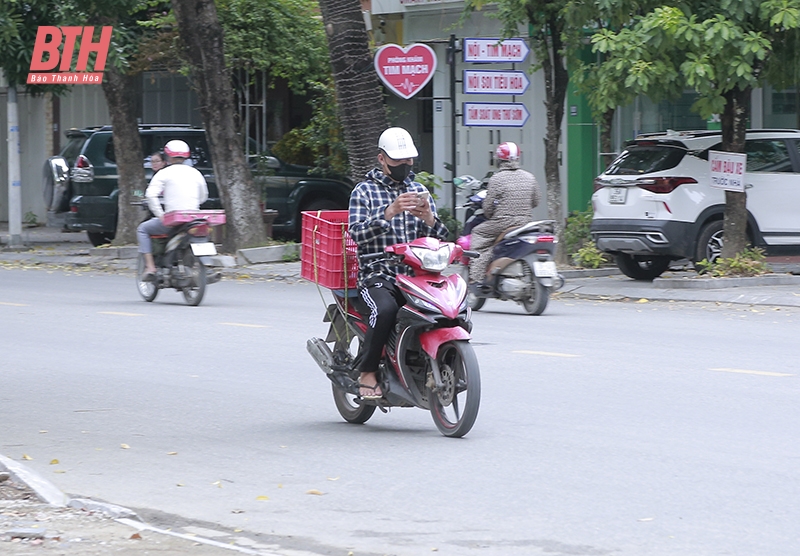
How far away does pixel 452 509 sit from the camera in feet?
19.7

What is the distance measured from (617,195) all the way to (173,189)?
5.56 meters

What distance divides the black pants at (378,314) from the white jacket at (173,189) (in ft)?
26.4

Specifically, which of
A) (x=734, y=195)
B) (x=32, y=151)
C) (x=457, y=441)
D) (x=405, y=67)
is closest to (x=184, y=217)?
(x=405, y=67)

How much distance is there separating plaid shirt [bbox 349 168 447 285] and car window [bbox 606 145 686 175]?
9535 mm

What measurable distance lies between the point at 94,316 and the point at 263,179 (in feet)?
31.7

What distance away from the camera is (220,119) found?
21.4 m

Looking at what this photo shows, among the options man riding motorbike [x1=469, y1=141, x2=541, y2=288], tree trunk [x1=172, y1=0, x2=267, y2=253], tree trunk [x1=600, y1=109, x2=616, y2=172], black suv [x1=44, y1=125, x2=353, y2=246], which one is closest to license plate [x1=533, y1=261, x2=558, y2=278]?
man riding motorbike [x1=469, y1=141, x2=541, y2=288]

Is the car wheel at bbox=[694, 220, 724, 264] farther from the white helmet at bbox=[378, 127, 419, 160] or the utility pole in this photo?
the utility pole

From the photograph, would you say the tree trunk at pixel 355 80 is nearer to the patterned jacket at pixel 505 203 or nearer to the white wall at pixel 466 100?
the white wall at pixel 466 100

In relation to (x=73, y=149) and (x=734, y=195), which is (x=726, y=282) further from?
(x=73, y=149)

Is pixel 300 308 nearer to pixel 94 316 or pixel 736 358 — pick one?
pixel 94 316

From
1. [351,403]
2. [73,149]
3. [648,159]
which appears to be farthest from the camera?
[73,149]

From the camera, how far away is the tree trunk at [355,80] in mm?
19016

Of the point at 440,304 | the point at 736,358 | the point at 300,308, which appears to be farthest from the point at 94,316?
the point at 440,304
